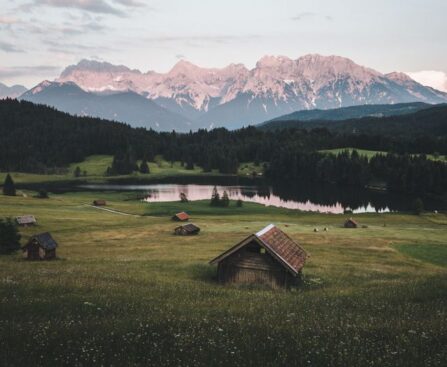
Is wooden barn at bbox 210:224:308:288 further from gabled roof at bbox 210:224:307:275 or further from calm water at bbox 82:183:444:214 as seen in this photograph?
calm water at bbox 82:183:444:214

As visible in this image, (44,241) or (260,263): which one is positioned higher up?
(260,263)

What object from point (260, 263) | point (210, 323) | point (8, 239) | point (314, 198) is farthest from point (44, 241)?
point (314, 198)

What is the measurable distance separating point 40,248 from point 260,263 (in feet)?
107

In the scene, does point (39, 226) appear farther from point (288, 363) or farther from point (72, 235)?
point (288, 363)

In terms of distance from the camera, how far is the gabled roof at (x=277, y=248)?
1336 inches

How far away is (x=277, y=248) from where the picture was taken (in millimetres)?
A: 35031

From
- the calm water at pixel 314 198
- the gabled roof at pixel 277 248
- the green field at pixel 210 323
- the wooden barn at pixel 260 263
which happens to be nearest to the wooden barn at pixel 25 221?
the green field at pixel 210 323

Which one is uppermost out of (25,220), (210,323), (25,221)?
(210,323)

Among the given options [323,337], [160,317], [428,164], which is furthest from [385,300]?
[428,164]

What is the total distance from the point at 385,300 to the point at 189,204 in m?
121

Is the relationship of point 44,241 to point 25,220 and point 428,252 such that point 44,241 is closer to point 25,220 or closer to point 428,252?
point 25,220

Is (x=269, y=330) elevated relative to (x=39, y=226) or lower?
elevated

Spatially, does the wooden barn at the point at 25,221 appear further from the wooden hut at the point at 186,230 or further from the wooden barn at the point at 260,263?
the wooden barn at the point at 260,263

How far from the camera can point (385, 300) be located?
21547 mm
